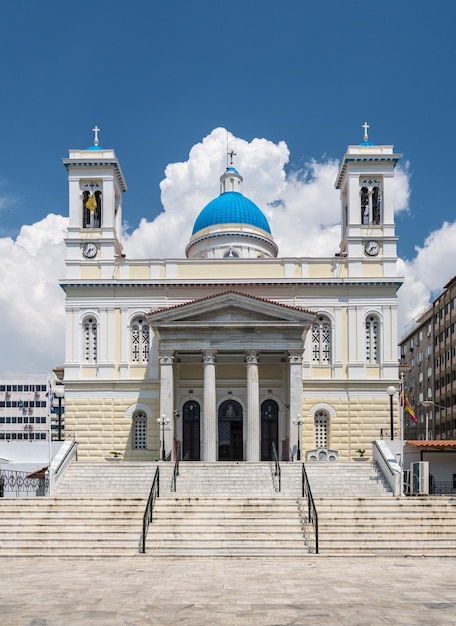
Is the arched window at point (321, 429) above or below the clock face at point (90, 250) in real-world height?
below

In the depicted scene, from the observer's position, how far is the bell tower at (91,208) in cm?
4250

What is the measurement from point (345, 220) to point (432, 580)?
29451mm

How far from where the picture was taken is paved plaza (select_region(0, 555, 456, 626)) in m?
13.9

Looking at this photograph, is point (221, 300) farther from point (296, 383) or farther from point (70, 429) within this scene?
point (70, 429)

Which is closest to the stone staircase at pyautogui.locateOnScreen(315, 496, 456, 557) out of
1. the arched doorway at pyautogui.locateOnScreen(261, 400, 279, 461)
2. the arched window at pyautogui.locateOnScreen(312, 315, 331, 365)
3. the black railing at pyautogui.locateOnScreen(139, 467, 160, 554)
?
the black railing at pyautogui.locateOnScreen(139, 467, 160, 554)

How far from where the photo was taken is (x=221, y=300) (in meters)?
37.5

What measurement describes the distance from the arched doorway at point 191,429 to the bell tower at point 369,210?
11251mm

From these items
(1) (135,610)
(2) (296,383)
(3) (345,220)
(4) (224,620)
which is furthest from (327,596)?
(3) (345,220)

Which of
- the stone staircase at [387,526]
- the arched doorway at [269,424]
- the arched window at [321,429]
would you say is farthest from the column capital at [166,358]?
the stone staircase at [387,526]

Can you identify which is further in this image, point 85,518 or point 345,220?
point 345,220

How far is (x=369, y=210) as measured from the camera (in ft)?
141

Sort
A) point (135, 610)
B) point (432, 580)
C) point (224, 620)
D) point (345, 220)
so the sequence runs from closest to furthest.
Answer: point (224, 620) → point (135, 610) → point (432, 580) → point (345, 220)

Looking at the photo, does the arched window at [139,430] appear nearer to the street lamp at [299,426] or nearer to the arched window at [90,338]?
the arched window at [90,338]

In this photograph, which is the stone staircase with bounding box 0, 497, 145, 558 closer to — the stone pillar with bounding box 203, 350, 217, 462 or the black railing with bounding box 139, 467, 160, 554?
the black railing with bounding box 139, 467, 160, 554
